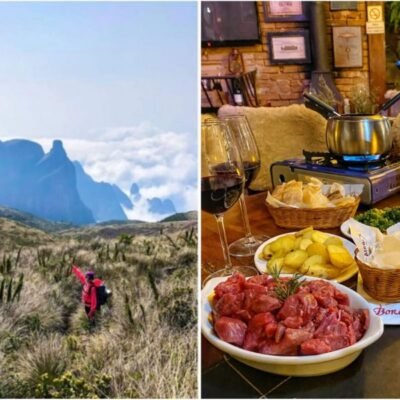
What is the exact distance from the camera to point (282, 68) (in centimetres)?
268

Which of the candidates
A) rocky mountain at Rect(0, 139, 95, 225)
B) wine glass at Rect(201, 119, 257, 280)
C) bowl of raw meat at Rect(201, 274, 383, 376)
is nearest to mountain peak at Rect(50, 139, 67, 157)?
rocky mountain at Rect(0, 139, 95, 225)

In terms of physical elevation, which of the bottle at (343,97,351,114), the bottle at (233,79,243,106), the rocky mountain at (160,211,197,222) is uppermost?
the bottle at (233,79,243,106)

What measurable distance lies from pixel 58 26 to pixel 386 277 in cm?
64

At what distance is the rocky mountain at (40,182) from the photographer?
74cm

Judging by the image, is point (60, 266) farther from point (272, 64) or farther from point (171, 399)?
point (272, 64)

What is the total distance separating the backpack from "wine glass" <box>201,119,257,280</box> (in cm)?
18

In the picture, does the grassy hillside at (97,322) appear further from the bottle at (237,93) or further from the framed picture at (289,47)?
the framed picture at (289,47)

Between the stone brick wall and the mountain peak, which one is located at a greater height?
the stone brick wall

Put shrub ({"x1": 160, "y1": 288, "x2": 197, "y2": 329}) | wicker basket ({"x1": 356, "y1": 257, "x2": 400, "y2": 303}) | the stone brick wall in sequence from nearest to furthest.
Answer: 1. wicker basket ({"x1": 356, "y1": 257, "x2": 400, "y2": 303})
2. shrub ({"x1": 160, "y1": 288, "x2": 197, "y2": 329})
3. the stone brick wall

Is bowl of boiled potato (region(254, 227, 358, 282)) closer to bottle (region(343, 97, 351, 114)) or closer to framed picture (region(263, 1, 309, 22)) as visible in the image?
bottle (region(343, 97, 351, 114))

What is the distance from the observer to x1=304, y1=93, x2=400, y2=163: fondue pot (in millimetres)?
1112

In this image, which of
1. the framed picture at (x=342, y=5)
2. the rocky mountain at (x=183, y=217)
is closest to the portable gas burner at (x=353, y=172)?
the rocky mountain at (x=183, y=217)

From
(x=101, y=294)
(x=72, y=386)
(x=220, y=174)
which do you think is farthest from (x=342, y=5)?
(x=72, y=386)

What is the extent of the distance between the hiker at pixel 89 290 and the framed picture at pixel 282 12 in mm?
2183
